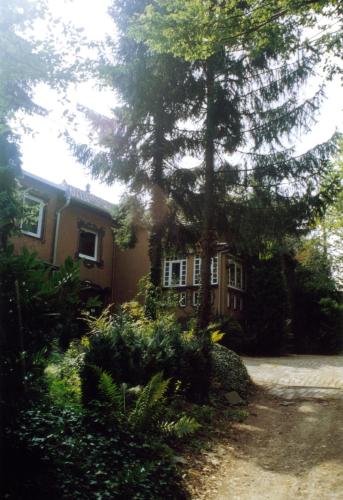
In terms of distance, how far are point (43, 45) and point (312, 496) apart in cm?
840

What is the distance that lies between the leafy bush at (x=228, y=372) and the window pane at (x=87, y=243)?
1276cm

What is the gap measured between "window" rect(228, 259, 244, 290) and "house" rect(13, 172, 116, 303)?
255 inches

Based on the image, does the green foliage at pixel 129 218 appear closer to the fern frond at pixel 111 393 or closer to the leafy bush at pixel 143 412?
the leafy bush at pixel 143 412

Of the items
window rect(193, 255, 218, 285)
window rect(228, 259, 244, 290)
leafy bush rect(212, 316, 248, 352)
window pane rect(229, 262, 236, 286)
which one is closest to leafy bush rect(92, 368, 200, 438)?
leafy bush rect(212, 316, 248, 352)

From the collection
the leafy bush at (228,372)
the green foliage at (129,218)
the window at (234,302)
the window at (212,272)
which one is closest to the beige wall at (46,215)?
the green foliage at (129,218)

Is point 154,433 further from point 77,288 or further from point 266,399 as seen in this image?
point 266,399

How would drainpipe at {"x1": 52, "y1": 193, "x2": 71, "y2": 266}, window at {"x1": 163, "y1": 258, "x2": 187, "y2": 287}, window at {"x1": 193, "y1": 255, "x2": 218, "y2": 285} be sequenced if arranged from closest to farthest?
drainpipe at {"x1": 52, "y1": 193, "x2": 71, "y2": 266}
window at {"x1": 193, "y1": 255, "x2": 218, "y2": 285}
window at {"x1": 163, "y1": 258, "x2": 187, "y2": 287}

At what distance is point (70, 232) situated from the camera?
838 inches

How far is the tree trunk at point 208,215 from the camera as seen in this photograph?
11.6 metres

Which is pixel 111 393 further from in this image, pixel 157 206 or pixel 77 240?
pixel 77 240

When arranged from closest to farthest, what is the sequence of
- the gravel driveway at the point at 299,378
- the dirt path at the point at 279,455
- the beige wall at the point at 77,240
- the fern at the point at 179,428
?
the dirt path at the point at 279,455 → the fern at the point at 179,428 → the gravel driveway at the point at 299,378 → the beige wall at the point at 77,240

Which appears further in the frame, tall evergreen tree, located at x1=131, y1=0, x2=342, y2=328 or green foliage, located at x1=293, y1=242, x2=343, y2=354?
green foliage, located at x1=293, y1=242, x2=343, y2=354

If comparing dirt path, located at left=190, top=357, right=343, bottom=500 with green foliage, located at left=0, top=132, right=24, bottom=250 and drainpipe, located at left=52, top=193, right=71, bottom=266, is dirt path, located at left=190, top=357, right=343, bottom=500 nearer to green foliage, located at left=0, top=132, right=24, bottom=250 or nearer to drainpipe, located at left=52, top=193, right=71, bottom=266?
green foliage, located at left=0, top=132, right=24, bottom=250

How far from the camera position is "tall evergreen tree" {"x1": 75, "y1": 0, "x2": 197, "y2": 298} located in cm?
1248
